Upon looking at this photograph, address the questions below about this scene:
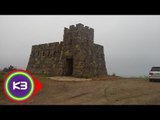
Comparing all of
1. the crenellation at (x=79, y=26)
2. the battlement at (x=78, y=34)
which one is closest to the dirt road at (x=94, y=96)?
the battlement at (x=78, y=34)

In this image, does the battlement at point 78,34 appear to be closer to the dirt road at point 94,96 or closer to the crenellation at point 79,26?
the crenellation at point 79,26

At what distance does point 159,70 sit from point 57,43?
508 inches

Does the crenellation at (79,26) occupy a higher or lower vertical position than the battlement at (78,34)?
higher

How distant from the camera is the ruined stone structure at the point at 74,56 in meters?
17.8

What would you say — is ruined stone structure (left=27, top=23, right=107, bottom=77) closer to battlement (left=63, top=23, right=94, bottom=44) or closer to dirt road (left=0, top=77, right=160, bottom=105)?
battlement (left=63, top=23, right=94, bottom=44)

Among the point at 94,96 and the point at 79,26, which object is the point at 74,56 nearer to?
the point at 79,26

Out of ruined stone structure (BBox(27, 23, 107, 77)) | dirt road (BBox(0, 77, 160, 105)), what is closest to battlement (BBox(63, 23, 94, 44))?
ruined stone structure (BBox(27, 23, 107, 77))

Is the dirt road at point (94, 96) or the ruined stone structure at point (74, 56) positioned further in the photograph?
the ruined stone structure at point (74, 56)

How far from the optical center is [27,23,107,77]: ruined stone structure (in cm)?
1778

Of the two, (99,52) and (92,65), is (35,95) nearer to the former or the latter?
(92,65)
